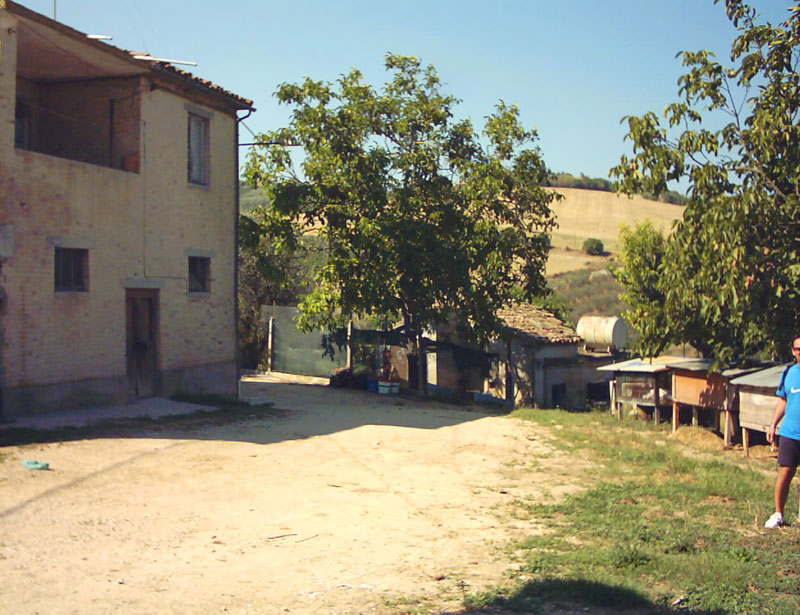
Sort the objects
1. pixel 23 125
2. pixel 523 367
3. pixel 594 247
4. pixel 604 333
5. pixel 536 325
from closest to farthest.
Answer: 1. pixel 23 125
2. pixel 523 367
3. pixel 536 325
4. pixel 604 333
5. pixel 594 247

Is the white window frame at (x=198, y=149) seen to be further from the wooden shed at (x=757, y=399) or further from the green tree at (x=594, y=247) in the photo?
the green tree at (x=594, y=247)

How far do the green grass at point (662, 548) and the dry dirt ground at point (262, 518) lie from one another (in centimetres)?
40

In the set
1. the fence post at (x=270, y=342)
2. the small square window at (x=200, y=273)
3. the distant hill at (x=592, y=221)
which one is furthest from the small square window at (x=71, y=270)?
the distant hill at (x=592, y=221)

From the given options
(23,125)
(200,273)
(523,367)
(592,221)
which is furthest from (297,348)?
(592,221)

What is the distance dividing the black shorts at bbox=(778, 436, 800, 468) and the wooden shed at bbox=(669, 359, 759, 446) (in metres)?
6.62

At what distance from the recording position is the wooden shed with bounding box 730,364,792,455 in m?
12.6

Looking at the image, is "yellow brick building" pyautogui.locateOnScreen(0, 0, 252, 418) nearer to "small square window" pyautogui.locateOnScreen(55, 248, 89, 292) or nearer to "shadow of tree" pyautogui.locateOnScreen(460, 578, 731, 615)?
"small square window" pyautogui.locateOnScreen(55, 248, 89, 292)

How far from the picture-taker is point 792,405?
25.4 ft

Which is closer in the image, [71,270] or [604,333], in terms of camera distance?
[71,270]

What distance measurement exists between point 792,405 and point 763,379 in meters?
5.58

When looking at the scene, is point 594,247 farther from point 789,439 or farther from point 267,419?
point 789,439

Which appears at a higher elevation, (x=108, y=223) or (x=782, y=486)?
(x=108, y=223)

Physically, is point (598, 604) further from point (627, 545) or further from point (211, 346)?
point (211, 346)

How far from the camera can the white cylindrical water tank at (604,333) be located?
2505cm
